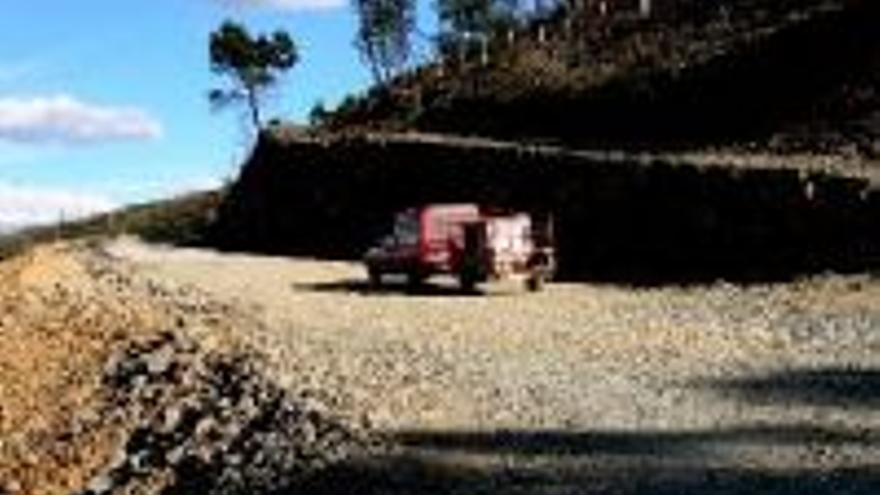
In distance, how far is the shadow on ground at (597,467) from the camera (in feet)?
77.8

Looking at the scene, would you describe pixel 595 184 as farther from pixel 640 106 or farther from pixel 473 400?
pixel 473 400

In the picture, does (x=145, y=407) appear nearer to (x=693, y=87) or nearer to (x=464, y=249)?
(x=464, y=249)

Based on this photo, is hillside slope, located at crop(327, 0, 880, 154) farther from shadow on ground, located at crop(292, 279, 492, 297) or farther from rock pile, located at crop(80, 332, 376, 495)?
rock pile, located at crop(80, 332, 376, 495)

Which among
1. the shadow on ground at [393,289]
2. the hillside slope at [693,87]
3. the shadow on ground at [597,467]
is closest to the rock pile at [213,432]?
the shadow on ground at [597,467]

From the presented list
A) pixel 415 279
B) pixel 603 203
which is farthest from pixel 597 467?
pixel 603 203

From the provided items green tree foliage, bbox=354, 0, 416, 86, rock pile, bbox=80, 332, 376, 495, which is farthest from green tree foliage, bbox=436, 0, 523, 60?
rock pile, bbox=80, 332, 376, 495

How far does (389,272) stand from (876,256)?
1242cm

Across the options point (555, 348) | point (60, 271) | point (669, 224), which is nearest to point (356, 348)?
point (555, 348)

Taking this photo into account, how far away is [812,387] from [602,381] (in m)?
3.26

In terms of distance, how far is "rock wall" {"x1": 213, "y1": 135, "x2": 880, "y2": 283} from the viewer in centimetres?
5312

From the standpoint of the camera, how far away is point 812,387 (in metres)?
30.8

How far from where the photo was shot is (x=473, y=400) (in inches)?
1216

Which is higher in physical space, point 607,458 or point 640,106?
point 640,106

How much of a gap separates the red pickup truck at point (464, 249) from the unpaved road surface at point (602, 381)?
2.70 feet
